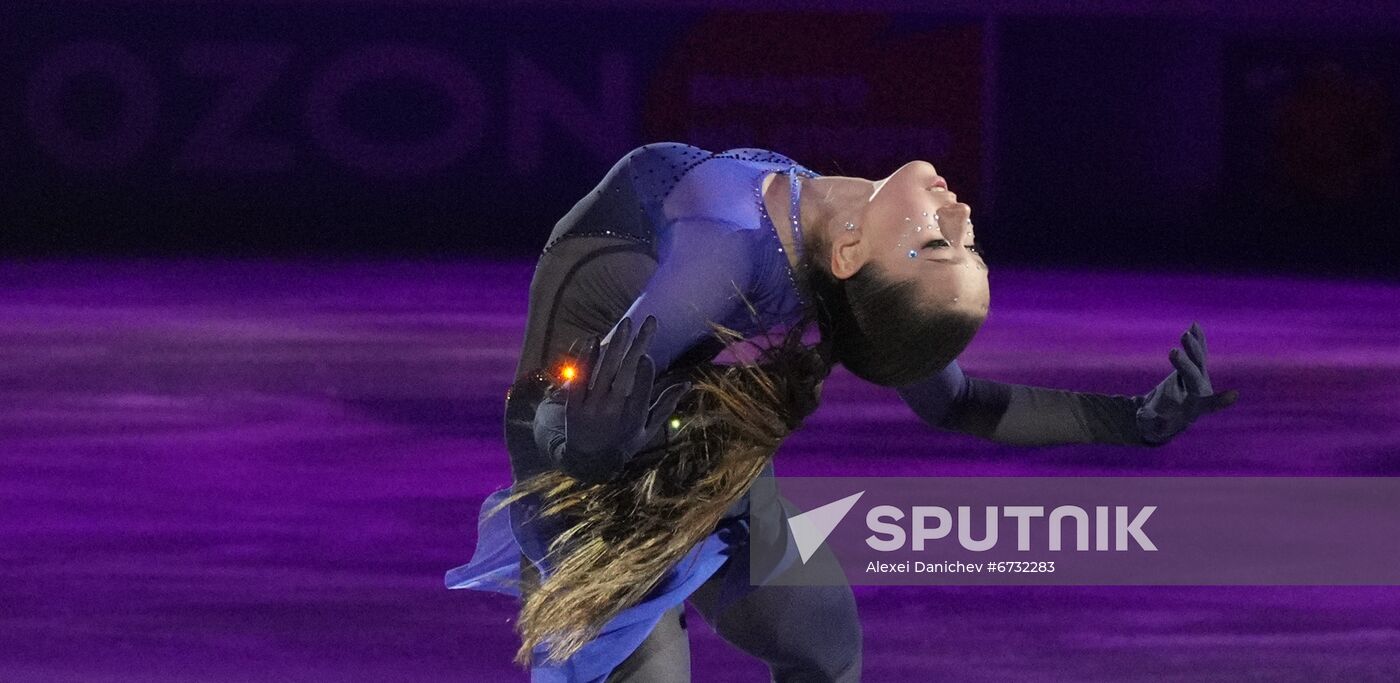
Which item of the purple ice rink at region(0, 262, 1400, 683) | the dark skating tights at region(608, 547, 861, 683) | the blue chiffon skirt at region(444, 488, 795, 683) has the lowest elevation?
the purple ice rink at region(0, 262, 1400, 683)

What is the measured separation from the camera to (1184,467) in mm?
5359

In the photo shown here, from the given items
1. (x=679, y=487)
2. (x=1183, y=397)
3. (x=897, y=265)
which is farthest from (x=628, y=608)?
(x=1183, y=397)

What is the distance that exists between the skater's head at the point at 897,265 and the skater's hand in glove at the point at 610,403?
36 cm

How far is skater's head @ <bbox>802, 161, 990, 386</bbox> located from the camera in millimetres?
2596

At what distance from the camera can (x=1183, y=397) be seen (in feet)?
9.83

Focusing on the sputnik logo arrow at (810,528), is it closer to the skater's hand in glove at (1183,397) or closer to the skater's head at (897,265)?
the skater's head at (897,265)

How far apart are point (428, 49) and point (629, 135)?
43.6 inches

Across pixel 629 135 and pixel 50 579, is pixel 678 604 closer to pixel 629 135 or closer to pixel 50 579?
pixel 50 579

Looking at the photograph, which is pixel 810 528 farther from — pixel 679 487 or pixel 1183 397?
pixel 1183 397

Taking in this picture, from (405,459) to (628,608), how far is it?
2.72 m

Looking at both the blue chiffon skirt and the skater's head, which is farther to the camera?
the blue chiffon skirt

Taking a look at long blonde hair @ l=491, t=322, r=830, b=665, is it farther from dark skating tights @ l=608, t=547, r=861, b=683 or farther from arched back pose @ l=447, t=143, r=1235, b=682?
dark skating tights @ l=608, t=547, r=861, b=683

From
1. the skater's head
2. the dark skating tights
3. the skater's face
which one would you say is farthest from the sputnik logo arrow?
the skater's face

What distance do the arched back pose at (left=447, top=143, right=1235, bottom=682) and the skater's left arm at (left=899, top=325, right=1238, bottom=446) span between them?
11.6 inches
